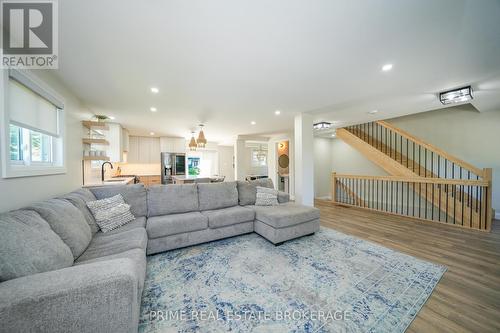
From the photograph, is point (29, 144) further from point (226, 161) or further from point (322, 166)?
point (226, 161)

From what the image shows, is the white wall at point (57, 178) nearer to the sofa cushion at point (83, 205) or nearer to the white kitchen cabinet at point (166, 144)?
the sofa cushion at point (83, 205)

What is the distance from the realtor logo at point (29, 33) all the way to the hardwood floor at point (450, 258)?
3.72 meters

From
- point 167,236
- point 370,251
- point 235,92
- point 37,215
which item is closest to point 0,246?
point 37,215

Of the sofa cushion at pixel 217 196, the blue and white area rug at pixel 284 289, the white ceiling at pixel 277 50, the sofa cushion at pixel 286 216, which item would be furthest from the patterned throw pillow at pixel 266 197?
Result: the white ceiling at pixel 277 50

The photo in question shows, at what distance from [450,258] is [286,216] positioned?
2095mm

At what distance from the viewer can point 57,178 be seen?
7.88 feet

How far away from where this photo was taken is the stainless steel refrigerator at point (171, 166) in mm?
6851

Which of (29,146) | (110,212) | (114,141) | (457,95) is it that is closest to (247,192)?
(110,212)

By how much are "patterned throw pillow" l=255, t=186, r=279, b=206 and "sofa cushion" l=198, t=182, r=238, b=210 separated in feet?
1.44

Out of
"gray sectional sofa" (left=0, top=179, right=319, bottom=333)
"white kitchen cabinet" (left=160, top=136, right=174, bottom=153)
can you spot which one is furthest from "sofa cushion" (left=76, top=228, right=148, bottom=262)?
"white kitchen cabinet" (left=160, top=136, right=174, bottom=153)

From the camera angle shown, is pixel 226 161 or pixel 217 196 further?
pixel 226 161

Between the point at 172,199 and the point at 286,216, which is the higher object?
the point at 172,199

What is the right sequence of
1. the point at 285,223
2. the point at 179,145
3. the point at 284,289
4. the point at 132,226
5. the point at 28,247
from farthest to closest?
1. the point at 179,145
2. the point at 285,223
3. the point at 132,226
4. the point at 284,289
5. the point at 28,247

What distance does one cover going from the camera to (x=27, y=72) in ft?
6.07
